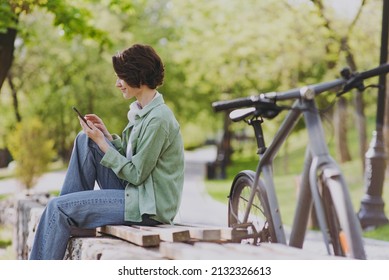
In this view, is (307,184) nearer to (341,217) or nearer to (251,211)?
(341,217)

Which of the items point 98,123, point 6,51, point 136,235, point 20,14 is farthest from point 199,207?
point 136,235

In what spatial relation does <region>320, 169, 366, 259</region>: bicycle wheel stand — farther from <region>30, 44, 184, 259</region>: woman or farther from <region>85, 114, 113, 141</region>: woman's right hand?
<region>85, 114, 113, 141</region>: woman's right hand

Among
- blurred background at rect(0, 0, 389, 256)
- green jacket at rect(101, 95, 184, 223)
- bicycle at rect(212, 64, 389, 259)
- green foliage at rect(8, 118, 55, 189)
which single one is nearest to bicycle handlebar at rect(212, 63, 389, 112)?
bicycle at rect(212, 64, 389, 259)

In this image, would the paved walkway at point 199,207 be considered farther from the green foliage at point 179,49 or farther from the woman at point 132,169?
the green foliage at point 179,49

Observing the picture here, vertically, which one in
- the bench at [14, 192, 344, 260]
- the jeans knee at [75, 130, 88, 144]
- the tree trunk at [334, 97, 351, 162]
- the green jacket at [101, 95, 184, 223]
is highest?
the tree trunk at [334, 97, 351, 162]

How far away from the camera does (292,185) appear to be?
12438mm

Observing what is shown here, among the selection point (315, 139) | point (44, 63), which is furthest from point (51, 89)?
point (315, 139)

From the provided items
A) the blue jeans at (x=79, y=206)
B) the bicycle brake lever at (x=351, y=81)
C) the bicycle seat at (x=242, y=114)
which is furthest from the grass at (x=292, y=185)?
→ the bicycle brake lever at (x=351, y=81)

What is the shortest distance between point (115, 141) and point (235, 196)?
70cm

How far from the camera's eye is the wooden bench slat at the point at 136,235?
3281 mm

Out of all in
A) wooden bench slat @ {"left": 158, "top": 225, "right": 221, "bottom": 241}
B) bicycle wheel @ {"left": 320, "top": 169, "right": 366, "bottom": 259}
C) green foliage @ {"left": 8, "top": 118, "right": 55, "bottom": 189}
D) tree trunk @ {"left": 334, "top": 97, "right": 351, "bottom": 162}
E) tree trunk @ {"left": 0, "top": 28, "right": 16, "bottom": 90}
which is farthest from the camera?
tree trunk @ {"left": 334, "top": 97, "right": 351, "bottom": 162}

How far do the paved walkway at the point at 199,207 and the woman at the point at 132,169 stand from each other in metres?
0.55

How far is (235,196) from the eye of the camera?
375 cm

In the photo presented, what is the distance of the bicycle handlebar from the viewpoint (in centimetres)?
281
